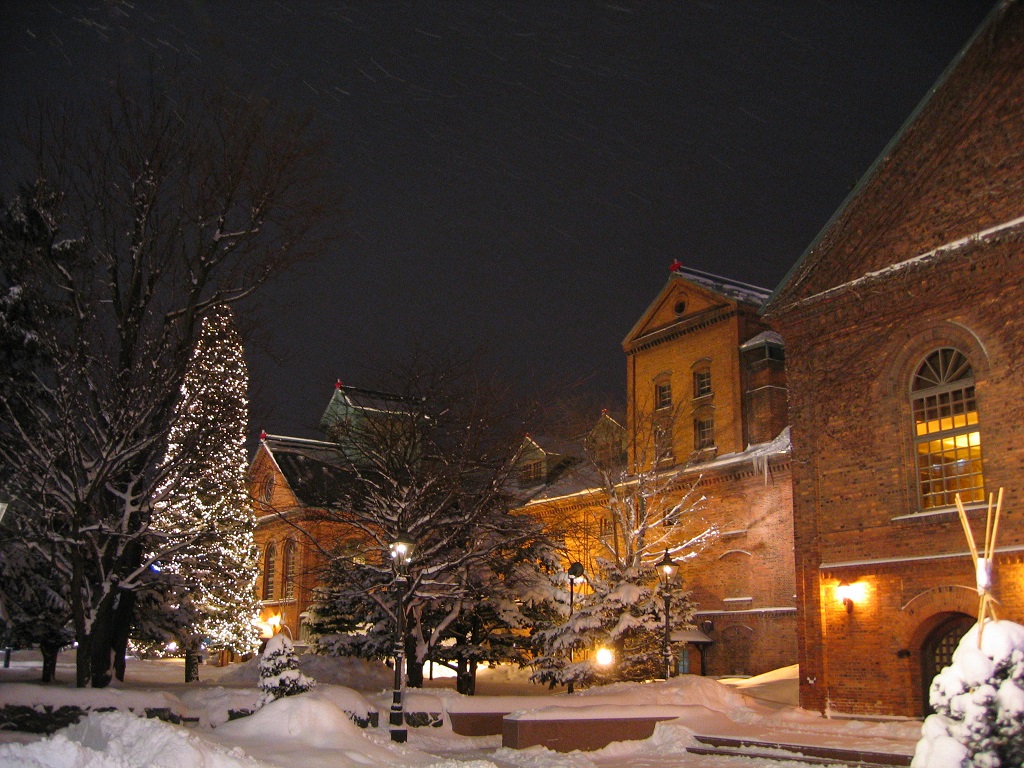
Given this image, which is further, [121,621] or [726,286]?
[726,286]

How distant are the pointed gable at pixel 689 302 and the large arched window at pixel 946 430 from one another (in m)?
18.1

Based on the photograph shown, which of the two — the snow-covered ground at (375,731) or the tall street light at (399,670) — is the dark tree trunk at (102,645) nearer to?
the snow-covered ground at (375,731)

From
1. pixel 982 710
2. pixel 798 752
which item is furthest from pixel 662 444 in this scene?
pixel 982 710

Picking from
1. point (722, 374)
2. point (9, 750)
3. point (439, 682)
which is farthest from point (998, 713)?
point (722, 374)

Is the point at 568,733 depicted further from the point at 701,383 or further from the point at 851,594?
the point at 701,383

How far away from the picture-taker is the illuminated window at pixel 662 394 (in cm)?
4003

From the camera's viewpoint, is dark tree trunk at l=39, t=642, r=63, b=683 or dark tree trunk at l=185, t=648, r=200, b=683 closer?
dark tree trunk at l=39, t=642, r=63, b=683

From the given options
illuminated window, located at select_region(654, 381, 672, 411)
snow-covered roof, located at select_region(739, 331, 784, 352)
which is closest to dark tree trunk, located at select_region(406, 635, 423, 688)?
illuminated window, located at select_region(654, 381, 672, 411)

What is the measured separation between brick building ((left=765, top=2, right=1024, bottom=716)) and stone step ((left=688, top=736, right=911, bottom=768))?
3.47 metres

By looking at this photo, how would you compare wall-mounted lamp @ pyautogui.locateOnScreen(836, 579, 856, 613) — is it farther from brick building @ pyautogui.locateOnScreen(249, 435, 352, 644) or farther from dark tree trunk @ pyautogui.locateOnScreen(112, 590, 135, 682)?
brick building @ pyautogui.locateOnScreen(249, 435, 352, 644)

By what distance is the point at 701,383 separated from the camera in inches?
1521

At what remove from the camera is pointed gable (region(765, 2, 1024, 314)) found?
1839 centimetres

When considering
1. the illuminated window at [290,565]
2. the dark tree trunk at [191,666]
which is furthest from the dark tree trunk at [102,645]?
the illuminated window at [290,565]

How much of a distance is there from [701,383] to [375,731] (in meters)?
24.2
